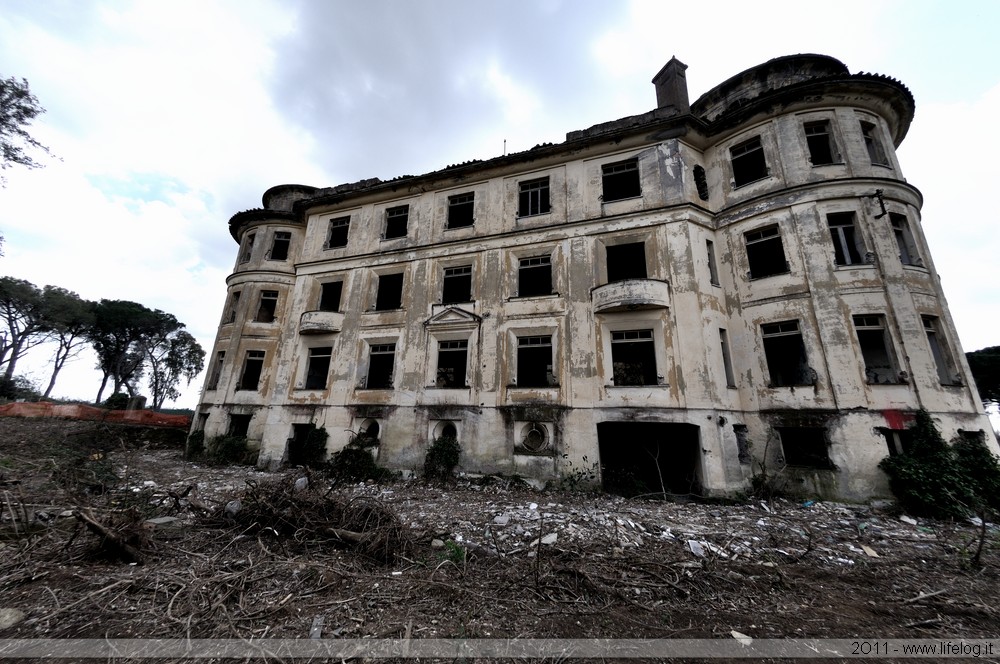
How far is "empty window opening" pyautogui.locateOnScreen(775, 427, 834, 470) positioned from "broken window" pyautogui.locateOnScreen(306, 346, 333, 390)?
51.9 feet

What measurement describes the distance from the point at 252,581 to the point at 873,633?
7.30 metres

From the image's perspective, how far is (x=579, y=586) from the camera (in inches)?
195

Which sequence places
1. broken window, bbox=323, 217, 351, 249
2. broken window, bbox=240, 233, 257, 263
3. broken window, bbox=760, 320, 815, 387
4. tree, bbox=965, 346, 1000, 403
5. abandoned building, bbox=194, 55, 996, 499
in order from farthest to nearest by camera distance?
tree, bbox=965, 346, 1000, 403 < broken window, bbox=240, 233, 257, 263 < broken window, bbox=323, 217, 351, 249 < broken window, bbox=760, 320, 815, 387 < abandoned building, bbox=194, 55, 996, 499

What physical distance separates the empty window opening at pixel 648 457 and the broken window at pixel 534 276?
5475mm

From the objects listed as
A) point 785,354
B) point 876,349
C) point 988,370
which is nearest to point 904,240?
point 876,349

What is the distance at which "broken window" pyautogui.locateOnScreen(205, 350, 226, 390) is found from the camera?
1702cm

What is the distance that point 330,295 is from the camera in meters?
17.5

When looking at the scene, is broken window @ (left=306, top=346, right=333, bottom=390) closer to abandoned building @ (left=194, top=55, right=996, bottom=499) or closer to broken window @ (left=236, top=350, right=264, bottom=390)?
abandoned building @ (left=194, top=55, right=996, bottom=499)

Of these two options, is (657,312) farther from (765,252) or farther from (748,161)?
(748,161)

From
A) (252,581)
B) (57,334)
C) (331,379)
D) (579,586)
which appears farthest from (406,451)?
(57,334)

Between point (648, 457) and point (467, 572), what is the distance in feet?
28.4

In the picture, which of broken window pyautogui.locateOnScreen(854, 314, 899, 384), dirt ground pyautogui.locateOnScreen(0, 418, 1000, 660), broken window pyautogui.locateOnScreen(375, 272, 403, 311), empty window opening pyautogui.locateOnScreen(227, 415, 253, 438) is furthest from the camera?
broken window pyautogui.locateOnScreen(375, 272, 403, 311)

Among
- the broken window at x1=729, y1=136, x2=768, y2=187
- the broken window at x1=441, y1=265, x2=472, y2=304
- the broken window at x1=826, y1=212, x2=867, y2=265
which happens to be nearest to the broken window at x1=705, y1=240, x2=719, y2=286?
the broken window at x1=729, y1=136, x2=768, y2=187

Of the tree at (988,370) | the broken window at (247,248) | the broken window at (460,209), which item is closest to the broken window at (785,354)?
the broken window at (460,209)
